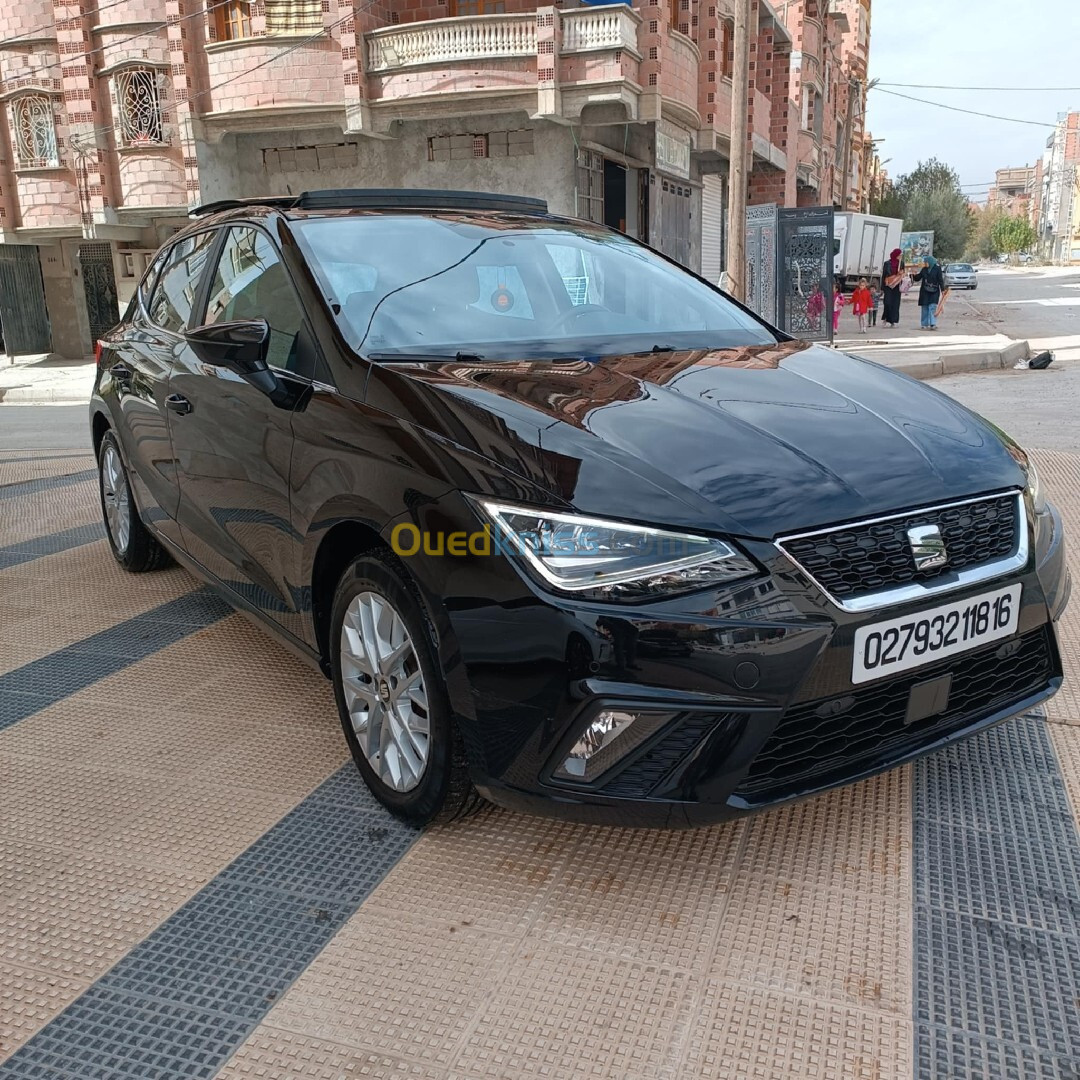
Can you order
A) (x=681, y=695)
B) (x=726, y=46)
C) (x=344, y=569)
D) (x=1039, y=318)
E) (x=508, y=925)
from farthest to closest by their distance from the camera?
(x=1039, y=318) → (x=726, y=46) → (x=344, y=569) → (x=508, y=925) → (x=681, y=695)

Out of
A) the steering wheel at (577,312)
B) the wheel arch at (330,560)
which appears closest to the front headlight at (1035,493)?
the steering wheel at (577,312)

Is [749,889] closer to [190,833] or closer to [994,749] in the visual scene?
[994,749]

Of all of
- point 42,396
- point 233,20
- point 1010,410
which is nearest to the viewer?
point 1010,410

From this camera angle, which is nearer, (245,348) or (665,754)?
(665,754)

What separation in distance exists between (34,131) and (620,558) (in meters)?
26.2

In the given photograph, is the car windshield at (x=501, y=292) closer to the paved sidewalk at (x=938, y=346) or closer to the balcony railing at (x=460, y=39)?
→ the paved sidewalk at (x=938, y=346)

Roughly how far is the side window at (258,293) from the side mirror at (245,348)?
0.19 ft

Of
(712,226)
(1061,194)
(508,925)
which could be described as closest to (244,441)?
(508,925)

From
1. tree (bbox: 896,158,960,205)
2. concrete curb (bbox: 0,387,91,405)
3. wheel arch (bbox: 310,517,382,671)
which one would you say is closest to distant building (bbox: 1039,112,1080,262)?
tree (bbox: 896,158,960,205)

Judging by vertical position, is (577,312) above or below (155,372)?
above

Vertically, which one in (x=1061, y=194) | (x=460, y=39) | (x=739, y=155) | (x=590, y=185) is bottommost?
(x=739, y=155)

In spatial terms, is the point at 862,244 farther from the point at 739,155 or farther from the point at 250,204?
the point at 250,204

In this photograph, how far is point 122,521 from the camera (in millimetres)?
4871

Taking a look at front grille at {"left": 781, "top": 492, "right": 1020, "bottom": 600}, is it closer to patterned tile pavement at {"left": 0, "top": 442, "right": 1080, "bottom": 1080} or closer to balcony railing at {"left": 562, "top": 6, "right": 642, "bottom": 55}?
patterned tile pavement at {"left": 0, "top": 442, "right": 1080, "bottom": 1080}
